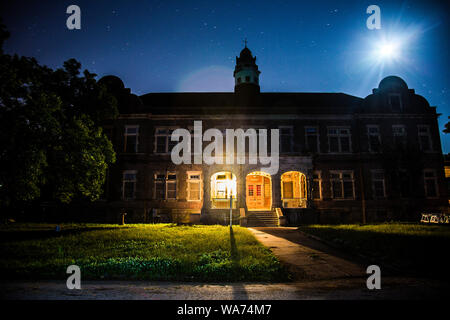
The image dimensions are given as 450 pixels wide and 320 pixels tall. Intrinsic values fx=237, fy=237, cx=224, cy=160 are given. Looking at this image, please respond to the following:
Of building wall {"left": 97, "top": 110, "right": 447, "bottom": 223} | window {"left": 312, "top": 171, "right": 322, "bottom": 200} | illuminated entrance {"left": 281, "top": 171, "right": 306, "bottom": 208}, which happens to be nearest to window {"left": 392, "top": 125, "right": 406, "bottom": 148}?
building wall {"left": 97, "top": 110, "right": 447, "bottom": 223}

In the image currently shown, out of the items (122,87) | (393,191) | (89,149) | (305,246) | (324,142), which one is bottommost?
(305,246)

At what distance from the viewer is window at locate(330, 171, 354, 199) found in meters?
21.3

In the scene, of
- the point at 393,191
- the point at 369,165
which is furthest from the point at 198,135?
the point at 393,191

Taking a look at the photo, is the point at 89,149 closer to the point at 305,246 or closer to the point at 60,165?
the point at 60,165

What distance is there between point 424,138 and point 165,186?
80.3ft

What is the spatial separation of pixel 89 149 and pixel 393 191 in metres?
24.5

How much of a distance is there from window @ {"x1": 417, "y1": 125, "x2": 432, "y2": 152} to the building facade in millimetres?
81

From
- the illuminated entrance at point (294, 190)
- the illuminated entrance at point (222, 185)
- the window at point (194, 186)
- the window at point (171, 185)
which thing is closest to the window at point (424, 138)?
the illuminated entrance at point (294, 190)

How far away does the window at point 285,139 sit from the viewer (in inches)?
860

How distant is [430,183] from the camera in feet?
70.4

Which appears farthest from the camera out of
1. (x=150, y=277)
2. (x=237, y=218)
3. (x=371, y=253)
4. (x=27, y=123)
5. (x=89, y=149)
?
(x=237, y=218)

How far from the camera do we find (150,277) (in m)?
5.41

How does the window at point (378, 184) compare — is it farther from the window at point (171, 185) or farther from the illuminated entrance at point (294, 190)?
the window at point (171, 185)

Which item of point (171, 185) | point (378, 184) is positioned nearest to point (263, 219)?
point (171, 185)
